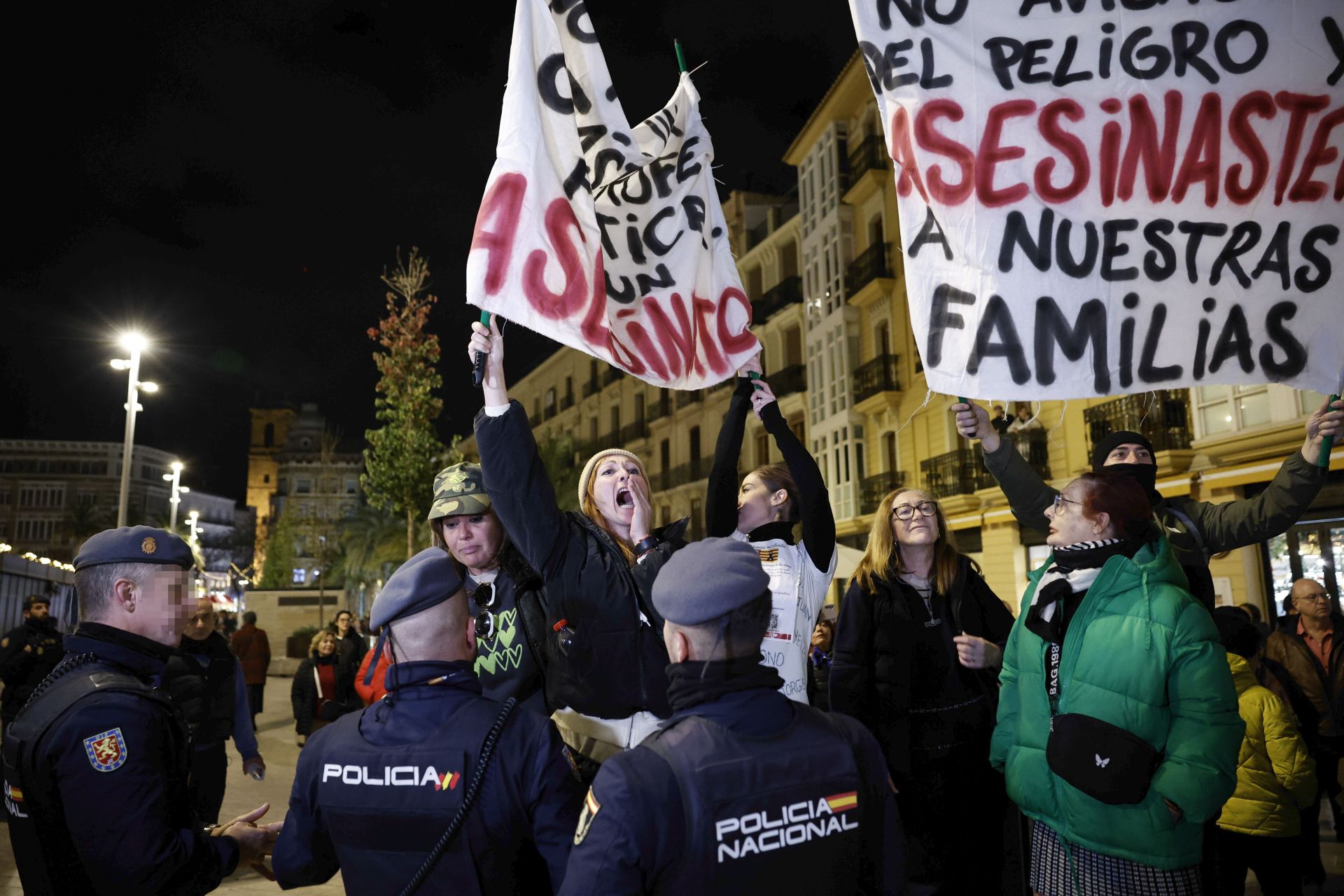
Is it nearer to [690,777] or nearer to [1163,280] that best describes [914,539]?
[1163,280]

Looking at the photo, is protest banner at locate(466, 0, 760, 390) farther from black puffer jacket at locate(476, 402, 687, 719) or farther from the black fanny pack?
A: the black fanny pack

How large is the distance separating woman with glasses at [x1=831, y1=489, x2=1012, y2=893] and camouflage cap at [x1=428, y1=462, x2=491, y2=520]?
68.0 inches

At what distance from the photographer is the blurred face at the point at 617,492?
344 cm

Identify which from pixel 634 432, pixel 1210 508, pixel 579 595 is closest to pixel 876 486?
pixel 634 432

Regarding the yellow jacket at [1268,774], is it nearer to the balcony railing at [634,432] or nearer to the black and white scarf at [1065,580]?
the black and white scarf at [1065,580]

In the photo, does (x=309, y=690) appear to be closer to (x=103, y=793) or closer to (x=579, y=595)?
(x=579, y=595)

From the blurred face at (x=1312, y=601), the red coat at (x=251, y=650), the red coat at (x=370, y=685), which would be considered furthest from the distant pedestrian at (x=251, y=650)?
the blurred face at (x=1312, y=601)

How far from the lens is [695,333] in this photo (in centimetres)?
452

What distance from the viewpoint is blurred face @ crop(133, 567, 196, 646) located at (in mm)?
2635

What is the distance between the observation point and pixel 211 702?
5.99 meters

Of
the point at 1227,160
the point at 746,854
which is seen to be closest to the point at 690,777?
the point at 746,854

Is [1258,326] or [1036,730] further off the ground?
→ [1258,326]

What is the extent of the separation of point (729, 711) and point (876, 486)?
2663cm

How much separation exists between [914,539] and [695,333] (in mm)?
1413
